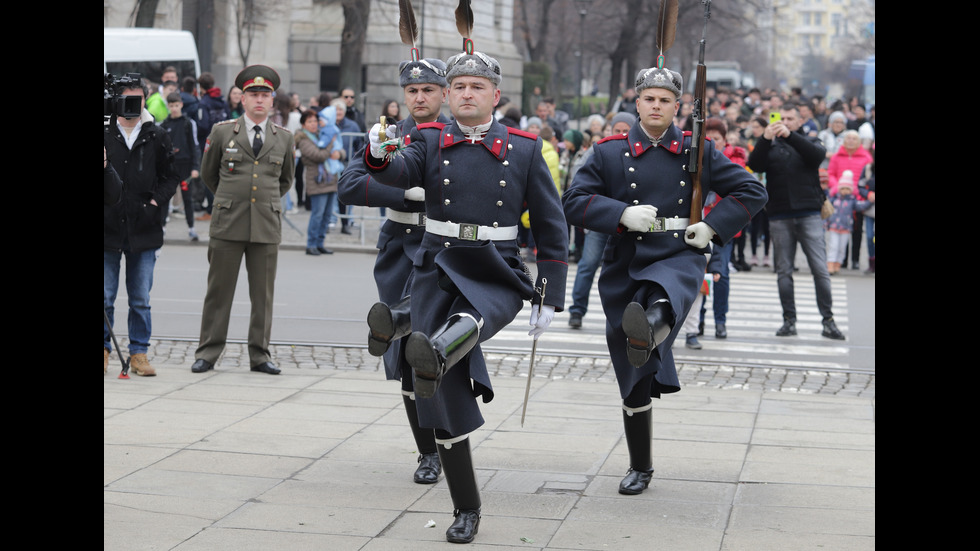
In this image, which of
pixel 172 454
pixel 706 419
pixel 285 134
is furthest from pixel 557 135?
pixel 172 454

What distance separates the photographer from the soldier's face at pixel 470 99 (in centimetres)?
549

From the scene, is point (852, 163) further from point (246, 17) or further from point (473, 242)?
point (246, 17)

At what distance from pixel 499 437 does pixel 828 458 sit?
1791 millimetres

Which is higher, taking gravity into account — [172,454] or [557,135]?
[557,135]

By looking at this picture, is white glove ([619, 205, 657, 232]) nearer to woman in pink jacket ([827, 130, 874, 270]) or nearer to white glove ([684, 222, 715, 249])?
white glove ([684, 222, 715, 249])

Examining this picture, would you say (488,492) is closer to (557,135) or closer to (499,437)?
(499,437)

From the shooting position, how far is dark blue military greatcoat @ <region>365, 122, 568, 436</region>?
17.5ft

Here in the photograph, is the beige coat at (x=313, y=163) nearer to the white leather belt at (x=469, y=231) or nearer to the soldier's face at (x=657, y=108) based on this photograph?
the soldier's face at (x=657, y=108)

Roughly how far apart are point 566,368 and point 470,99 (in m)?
4.81

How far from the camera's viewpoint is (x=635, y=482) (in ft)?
20.2

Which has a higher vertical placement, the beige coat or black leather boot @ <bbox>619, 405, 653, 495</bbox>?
the beige coat

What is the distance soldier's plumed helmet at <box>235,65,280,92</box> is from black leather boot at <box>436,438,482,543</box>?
4448 millimetres

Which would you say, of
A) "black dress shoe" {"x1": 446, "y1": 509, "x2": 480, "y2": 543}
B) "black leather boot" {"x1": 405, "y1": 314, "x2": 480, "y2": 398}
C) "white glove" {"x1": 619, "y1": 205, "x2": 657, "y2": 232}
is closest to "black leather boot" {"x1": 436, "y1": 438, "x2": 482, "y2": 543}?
"black dress shoe" {"x1": 446, "y1": 509, "x2": 480, "y2": 543}
